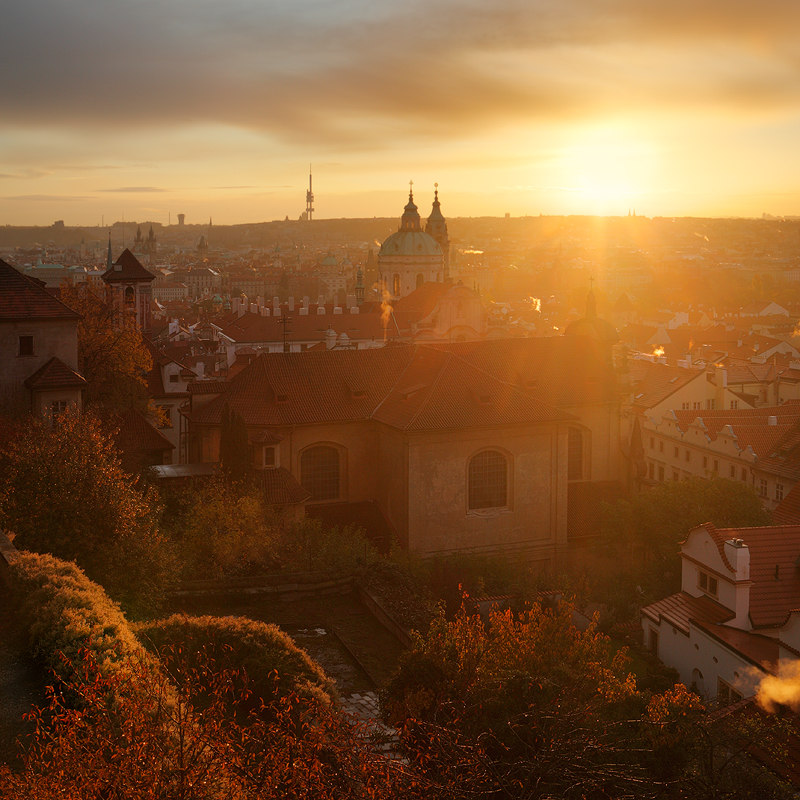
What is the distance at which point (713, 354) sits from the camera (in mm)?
77625

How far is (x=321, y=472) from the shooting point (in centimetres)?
3497

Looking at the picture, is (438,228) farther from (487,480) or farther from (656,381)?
(487,480)

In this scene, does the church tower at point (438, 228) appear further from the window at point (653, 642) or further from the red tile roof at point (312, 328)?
the window at point (653, 642)

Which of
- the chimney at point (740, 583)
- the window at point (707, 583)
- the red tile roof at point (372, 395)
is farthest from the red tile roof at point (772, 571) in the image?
the red tile roof at point (372, 395)

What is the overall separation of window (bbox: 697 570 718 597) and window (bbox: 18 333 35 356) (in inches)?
925

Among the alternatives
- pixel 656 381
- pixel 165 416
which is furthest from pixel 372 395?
pixel 656 381

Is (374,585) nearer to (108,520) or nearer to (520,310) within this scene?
(108,520)

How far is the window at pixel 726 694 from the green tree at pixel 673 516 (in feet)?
24.8

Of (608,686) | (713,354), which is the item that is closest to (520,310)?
(713,354)

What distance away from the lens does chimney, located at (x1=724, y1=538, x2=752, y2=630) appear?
2579cm

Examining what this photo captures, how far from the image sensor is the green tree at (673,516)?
3256cm

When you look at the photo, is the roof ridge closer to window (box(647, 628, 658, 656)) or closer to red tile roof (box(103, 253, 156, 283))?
window (box(647, 628, 658, 656))

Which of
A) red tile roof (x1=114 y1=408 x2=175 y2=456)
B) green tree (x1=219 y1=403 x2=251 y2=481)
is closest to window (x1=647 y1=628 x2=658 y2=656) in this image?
green tree (x1=219 y1=403 x2=251 y2=481)

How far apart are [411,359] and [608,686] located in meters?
22.8
